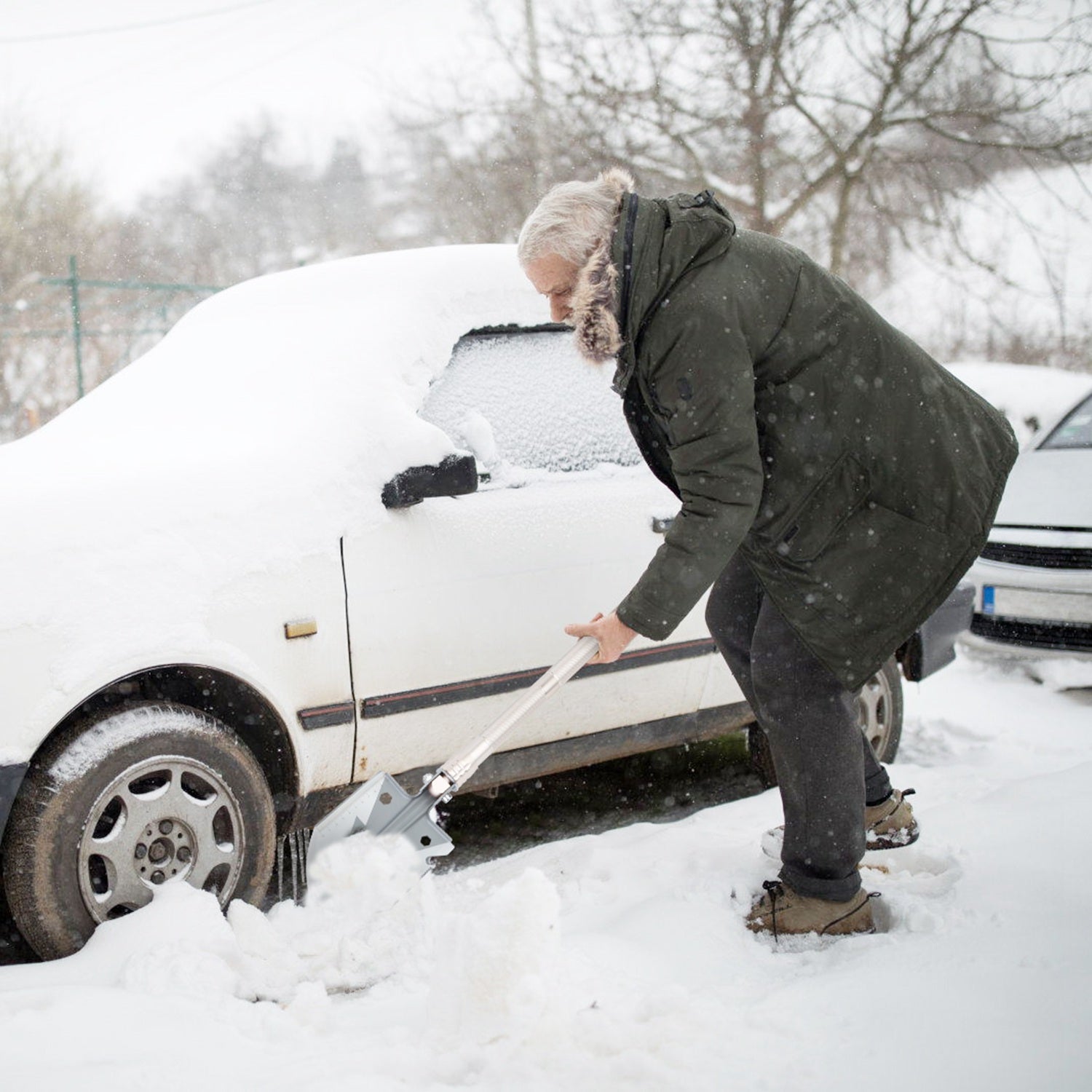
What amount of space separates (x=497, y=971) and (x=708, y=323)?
4.25 ft

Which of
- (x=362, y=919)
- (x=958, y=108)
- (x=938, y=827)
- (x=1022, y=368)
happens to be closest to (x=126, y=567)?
(x=362, y=919)

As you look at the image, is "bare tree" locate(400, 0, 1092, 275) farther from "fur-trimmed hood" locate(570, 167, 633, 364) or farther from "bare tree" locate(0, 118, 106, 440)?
"fur-trimmed hood" locate(570, 167, 633, 364)

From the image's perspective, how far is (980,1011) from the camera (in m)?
2.04

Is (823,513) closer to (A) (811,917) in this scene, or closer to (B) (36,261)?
(A) (811,917)

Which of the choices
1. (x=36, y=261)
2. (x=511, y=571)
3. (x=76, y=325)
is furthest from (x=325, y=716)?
(x=36, y=261)

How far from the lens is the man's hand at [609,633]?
7.76 ft

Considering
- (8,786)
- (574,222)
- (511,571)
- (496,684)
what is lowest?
(496,684)

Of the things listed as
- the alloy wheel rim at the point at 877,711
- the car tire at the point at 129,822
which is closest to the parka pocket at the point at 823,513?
the car tire at the point at 129,822

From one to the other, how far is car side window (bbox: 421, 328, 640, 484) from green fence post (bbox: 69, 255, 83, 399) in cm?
737

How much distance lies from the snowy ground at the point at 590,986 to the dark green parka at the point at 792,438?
0.63 m

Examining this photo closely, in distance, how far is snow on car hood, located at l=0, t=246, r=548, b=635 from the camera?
2.39m

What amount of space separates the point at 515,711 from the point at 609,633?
32cm

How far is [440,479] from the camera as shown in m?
2.71

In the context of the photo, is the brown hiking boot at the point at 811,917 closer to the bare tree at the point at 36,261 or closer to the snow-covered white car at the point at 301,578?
the snow-covered white car at the point at 301,578
